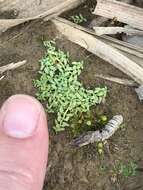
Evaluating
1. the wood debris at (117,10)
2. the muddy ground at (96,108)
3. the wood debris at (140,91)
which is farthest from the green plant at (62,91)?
the wood debris at (117,10)

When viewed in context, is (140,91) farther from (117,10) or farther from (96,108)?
(117,10)

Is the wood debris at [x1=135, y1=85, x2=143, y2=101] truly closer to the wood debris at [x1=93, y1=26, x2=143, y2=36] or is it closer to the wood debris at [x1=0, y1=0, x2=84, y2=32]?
the wood debris at [x1=93, y1=26, x2=143, y2=36]

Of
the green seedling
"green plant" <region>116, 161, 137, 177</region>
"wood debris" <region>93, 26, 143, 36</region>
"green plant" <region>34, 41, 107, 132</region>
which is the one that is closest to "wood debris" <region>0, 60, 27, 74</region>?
"green plant" <region>34, 41, 107, 132</region>

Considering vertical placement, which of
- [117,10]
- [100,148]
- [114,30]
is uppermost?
[117,10]

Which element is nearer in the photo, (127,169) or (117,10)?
(127,169)

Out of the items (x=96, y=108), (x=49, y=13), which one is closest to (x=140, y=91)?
(x=96, y=108)

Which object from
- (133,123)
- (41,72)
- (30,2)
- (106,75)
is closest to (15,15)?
(30,2)

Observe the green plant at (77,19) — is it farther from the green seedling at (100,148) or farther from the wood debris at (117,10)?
the green seedling at (100,148)
